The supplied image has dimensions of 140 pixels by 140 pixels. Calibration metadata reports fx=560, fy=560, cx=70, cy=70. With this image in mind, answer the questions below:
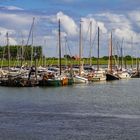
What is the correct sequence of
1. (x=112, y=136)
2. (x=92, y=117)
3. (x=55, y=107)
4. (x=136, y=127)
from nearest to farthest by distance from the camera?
(x=112, y=136) < (x=136, y=127) < (x=92, y=117) < (x=55, y=107)

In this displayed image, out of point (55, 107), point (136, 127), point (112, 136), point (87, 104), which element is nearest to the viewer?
point (112, 136)

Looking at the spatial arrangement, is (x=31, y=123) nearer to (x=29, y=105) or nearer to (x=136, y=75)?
(x=29, y=105)

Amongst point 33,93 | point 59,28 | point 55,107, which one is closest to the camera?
point 55,107

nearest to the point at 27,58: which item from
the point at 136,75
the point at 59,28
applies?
the point at 136,75

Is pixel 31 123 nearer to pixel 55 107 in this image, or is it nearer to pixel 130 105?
pixel 55 107

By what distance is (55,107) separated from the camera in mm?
67125

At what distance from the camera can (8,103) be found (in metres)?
72.6

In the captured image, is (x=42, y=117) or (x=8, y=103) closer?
(x=42, y=117)

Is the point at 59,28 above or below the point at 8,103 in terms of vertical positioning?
above

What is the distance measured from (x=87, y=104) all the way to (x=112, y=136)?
94.9ft

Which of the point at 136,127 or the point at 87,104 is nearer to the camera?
the point at 136,127

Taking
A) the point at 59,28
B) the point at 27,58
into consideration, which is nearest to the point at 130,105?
the point at 59,28

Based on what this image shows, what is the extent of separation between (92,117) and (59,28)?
6628 centimetres

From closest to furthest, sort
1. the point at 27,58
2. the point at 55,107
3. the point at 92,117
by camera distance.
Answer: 1. the point at 92,117
2. the point at 55,107
3. the point at 27,58
